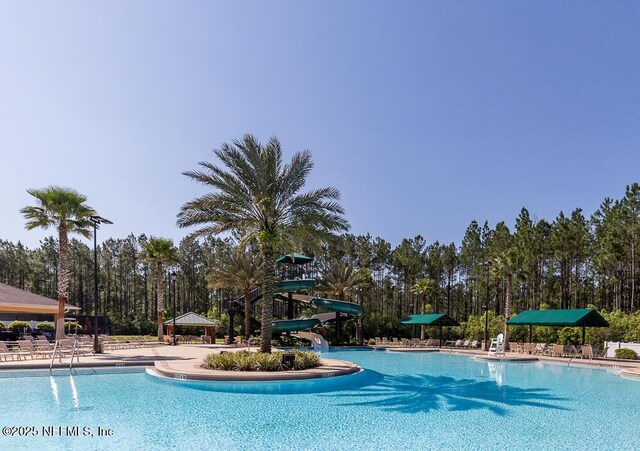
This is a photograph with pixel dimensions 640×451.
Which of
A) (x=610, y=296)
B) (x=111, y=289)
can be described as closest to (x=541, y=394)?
(x=610, y=296)

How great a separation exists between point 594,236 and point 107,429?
163 ft

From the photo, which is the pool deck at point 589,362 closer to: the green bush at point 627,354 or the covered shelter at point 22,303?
the green bush at point 627,354

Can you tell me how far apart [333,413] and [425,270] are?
4891cm

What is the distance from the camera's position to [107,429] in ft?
31.2

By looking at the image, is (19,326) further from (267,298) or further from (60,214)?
(267,298)

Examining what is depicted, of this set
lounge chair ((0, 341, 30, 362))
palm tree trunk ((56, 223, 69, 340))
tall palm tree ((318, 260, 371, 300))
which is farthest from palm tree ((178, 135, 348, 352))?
tall palm tree ((318, 260, 371, 300))

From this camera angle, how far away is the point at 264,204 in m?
18.3

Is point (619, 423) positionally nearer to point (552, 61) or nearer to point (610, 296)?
point (552, 61)

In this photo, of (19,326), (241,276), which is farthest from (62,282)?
(19,326)

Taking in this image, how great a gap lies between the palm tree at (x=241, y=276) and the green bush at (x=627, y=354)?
75.7 ft

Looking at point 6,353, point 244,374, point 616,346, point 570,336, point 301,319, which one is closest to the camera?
point 244,374

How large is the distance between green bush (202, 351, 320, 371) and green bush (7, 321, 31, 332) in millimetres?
25351

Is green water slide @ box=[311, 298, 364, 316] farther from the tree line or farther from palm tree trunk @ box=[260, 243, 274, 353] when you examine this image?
palm tree trunk @ box=[260, 243, 274, 353]

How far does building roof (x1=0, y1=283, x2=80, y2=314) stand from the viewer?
2394 cm
